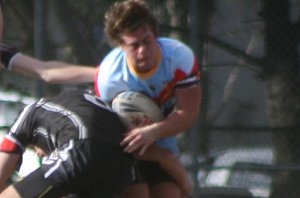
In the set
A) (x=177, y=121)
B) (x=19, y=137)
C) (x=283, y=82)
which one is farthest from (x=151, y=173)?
(x=283, y=82)

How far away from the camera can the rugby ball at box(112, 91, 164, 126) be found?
501 cm

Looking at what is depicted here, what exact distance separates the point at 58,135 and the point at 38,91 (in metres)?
3.23

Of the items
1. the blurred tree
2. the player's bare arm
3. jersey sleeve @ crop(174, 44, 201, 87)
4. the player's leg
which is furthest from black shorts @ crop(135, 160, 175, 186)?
the blurred tree

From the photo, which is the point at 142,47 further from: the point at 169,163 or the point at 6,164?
the point at 6,164

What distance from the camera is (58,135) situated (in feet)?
15.5

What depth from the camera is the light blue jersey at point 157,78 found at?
5.18 meters

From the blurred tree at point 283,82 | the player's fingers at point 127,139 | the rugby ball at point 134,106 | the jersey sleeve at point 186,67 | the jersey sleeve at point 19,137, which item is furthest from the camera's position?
the blurred tree at point 283,82

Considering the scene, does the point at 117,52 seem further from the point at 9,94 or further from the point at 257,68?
the point at 9,94

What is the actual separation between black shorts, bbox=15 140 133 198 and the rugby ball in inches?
12.9

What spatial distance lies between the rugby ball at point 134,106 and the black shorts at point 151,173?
0.97 ft

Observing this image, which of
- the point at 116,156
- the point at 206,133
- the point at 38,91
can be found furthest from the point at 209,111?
the point at 116,156

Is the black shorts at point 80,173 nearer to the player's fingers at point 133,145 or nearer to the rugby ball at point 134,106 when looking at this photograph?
the player's fingers at point 133,145

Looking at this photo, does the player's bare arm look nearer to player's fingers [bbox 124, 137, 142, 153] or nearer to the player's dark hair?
player's fingers [bbox 124, 137, 142, 153]

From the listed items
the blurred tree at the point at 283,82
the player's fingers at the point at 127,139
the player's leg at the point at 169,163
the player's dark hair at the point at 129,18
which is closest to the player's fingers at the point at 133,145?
the player's fingers at the point at 127,139
